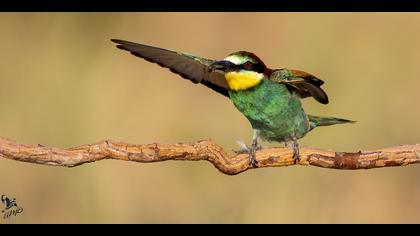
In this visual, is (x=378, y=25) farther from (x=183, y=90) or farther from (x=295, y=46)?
(x=183, y=90)

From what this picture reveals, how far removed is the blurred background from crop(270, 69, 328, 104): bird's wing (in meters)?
1.23

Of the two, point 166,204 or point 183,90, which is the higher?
point 183,90

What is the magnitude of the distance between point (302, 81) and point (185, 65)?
1.62 feet

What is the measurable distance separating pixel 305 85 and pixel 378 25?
83.4 inches

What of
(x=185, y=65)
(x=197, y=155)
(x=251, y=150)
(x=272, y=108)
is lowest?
(x=197, y=155)

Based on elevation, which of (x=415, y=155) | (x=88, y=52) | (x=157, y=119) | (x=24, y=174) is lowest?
(x=415, y=155)

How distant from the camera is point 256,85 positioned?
372 cm

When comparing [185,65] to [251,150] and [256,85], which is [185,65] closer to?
[256,85]

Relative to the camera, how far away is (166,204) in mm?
4922

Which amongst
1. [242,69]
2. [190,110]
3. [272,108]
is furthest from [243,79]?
→ [190,110]

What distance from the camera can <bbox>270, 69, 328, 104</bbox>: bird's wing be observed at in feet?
11.7

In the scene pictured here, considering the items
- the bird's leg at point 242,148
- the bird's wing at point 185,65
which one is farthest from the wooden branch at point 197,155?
the bird's wing at point 185,65

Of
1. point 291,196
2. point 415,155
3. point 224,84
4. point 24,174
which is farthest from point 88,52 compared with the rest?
point 415,155

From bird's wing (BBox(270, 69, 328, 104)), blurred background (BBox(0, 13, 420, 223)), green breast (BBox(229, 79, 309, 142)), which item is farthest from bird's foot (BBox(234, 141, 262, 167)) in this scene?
blurred background (BBox(0, 13, 420, 223))
